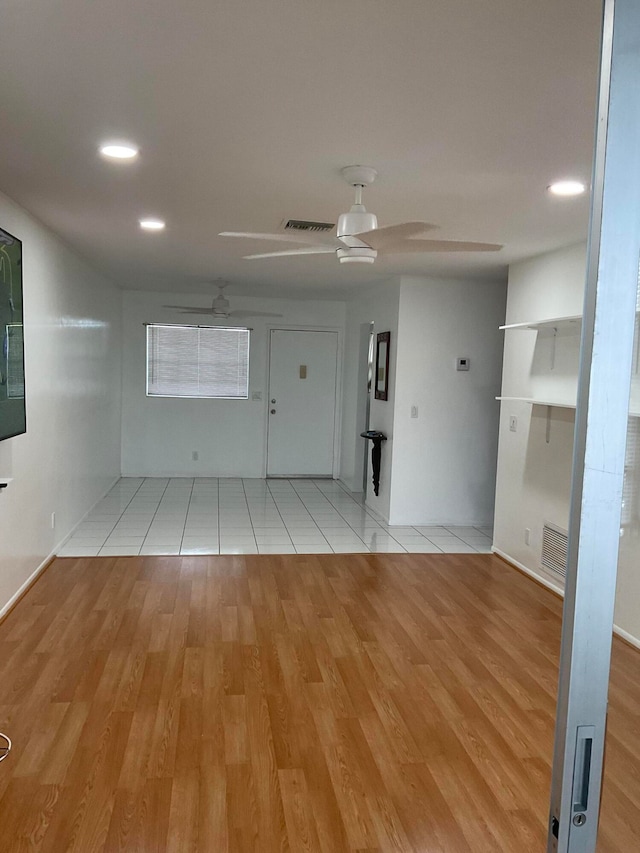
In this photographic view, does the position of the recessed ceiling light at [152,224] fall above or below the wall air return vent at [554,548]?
above

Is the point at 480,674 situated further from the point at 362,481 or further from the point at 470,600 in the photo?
Result: the point at 362,481

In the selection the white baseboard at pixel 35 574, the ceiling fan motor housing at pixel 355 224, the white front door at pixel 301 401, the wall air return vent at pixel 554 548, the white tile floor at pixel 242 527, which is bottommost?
the white tile floor at pixel 242 527

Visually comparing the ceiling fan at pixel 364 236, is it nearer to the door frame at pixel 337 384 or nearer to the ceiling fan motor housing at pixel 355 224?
the ceiling fan motor housing at pixel 355 224

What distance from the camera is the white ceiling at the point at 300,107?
1.69 meters

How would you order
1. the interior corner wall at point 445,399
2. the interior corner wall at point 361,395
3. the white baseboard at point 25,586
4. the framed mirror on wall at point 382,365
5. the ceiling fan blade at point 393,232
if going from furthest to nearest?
the framed mirror on wall at point 382,365, the interior corner wall at point 361,395, the interior corner wall at point 445,399, the white baseboard at point 25,586, the ceiling fan blade at point 393,232

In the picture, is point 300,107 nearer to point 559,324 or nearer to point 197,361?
point 559,324

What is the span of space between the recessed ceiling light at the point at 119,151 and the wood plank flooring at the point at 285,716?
2.36 meters

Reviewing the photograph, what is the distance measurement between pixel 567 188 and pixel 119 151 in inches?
78.8

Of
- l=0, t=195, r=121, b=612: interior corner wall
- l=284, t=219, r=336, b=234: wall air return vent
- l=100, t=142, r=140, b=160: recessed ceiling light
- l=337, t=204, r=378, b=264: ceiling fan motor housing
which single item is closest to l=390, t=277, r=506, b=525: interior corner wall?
l=284, t=219, r=336, b=234: wall air return vent

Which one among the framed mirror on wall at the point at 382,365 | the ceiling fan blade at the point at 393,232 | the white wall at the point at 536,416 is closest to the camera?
the ceiling fan blade at the point at 393,232

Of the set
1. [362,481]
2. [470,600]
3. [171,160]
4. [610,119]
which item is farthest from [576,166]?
[362,481]

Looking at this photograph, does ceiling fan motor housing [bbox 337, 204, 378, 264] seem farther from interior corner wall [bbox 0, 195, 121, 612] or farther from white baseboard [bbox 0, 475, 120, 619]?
white baseboard [bbox 0, 475, 120, 619]

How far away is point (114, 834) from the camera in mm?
2100

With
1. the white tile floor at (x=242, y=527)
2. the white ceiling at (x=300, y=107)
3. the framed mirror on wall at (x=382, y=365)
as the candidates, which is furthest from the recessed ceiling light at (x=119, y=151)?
the framed mirror on wall at (x=382, y=365)
